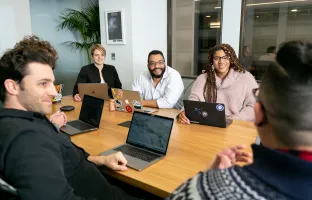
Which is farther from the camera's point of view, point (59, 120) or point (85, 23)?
point (85, 23)

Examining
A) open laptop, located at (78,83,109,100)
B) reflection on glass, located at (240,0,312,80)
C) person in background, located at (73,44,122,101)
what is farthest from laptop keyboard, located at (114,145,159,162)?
reflection on glass, located at (240,0,312,80)

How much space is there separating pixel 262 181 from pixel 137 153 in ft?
3.34

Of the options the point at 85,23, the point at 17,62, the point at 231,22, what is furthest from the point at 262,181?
the point at 85,23

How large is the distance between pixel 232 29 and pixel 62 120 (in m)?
2.79

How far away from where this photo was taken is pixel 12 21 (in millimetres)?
3746

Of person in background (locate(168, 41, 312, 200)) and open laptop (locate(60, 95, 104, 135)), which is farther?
open laptop (locate(60, 95, 104, 135))

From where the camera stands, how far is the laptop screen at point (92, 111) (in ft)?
6.63

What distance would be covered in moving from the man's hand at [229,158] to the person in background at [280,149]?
288 millimetres

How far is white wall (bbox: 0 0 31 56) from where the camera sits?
144 inches

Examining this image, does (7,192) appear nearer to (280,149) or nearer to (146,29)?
(280,149)

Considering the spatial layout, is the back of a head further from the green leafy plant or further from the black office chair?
the green leafy plant

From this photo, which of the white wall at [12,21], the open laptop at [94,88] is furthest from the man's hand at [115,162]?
the white wall at [12,21]

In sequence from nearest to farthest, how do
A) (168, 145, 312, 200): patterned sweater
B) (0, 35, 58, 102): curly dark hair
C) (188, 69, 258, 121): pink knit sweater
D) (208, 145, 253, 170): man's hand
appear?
(168, 145, 312, 200): patterned sweater < (208, 145, 253, 170): man's hand < (0, 35, 58, 102): curly dark hair < (188, 69, 258, 121): pink knit sweater

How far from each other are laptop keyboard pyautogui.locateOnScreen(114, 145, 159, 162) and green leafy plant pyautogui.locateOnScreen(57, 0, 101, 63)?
382 cm
